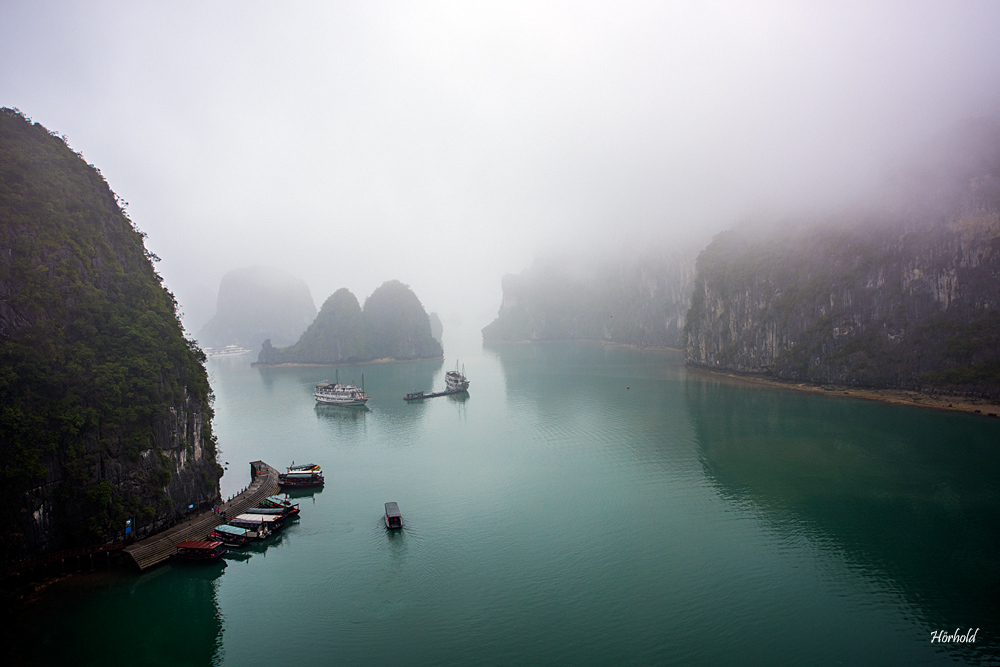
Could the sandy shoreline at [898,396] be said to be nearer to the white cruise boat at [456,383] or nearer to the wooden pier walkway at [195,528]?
the white cruise boat at [456,383]

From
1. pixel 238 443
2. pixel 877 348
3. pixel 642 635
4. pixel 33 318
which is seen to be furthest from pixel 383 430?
pixel 877 348

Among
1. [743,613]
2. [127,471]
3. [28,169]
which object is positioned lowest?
[743,613]

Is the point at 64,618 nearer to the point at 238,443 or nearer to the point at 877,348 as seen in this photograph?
the point at 238,443

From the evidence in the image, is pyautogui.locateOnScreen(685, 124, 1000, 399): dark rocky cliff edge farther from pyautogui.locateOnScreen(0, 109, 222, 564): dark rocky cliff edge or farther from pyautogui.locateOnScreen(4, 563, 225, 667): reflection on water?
pyautogui.locateOnScreen(0, 109, 222, 564): dark rocky cliff edge

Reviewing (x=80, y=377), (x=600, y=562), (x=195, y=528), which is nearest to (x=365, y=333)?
(x=195, y=528)

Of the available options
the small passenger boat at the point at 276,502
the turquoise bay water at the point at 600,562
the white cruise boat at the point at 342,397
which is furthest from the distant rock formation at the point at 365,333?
the small passenger boat at the point at 276,502

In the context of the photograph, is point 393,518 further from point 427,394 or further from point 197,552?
point 427,394

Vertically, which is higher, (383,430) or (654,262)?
(654,262)
